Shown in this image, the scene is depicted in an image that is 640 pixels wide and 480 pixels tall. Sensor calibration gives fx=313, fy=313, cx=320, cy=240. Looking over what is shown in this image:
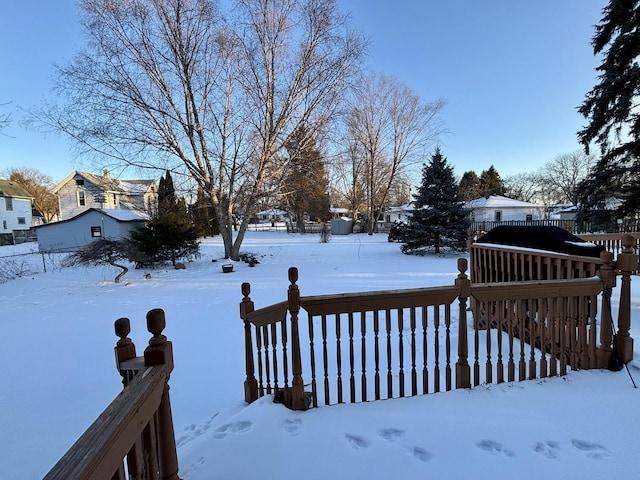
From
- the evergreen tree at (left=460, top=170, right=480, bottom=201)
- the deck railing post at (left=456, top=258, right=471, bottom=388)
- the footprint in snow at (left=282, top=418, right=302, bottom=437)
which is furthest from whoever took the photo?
the evergreen tree at (left=460, top=170, right=480, bottom=201)

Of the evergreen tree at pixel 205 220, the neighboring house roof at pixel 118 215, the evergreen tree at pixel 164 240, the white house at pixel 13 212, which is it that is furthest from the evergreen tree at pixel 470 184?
the white house at pixel 13 212

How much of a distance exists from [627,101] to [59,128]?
17349mm

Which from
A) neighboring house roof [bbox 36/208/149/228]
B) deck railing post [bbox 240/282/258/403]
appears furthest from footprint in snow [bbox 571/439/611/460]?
neighboring house roof [bbox 36/208/149/228]

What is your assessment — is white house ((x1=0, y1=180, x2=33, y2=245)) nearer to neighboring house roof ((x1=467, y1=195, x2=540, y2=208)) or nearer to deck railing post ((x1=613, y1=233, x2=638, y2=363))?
deck railing post ((x1=613, y1=233, x2=638, y2=363))

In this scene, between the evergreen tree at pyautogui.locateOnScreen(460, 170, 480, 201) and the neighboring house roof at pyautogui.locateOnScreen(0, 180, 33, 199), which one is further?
the evergreen tree at pyautogui.locateOnScreen(460, 170, 480, 201)

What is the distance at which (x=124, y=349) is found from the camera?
1443mm

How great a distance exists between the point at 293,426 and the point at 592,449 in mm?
1741

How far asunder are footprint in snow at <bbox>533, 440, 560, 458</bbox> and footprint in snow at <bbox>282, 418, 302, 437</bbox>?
54.5 inches

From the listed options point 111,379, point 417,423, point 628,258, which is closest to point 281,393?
point 417,423

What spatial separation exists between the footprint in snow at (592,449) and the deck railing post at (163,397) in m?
2.17

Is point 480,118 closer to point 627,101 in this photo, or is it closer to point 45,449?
point 627,101

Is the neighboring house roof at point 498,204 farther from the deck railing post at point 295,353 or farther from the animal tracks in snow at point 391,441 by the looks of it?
the animal tracks in snow at point 391,441

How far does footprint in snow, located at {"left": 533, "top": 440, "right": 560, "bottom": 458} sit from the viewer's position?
174 cm

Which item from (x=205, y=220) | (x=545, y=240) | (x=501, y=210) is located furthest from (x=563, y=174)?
(x=545, y=240)
